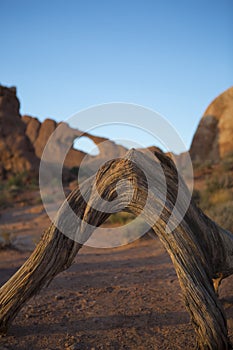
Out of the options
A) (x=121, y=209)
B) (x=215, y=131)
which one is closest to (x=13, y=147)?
(x=215, y=131)

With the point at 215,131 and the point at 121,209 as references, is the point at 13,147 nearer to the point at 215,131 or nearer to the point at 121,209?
the point at 215,131

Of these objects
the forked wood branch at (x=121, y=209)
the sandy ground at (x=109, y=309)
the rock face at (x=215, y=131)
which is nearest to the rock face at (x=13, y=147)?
the rock face at (x=215, y=131)

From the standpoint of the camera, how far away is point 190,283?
2.55 metres

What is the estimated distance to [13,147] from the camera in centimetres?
2703

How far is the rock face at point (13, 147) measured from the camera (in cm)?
2662

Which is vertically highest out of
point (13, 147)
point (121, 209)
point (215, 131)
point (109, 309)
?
point (13, 147)

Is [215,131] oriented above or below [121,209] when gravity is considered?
above

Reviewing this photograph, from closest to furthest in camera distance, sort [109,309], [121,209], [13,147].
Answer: [121,209]
[109,309]
[13,147]

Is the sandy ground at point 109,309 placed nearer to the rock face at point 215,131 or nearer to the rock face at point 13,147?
the rock face at point 215,131

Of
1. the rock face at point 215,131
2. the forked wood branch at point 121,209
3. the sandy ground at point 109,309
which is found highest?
the rock face at point 215,131

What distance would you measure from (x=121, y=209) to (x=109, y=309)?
1480mm

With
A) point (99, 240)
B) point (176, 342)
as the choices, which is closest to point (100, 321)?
point (176, 342)

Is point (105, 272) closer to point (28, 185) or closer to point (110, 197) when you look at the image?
point (110, 197)

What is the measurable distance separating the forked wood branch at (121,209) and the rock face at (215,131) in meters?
22.7
